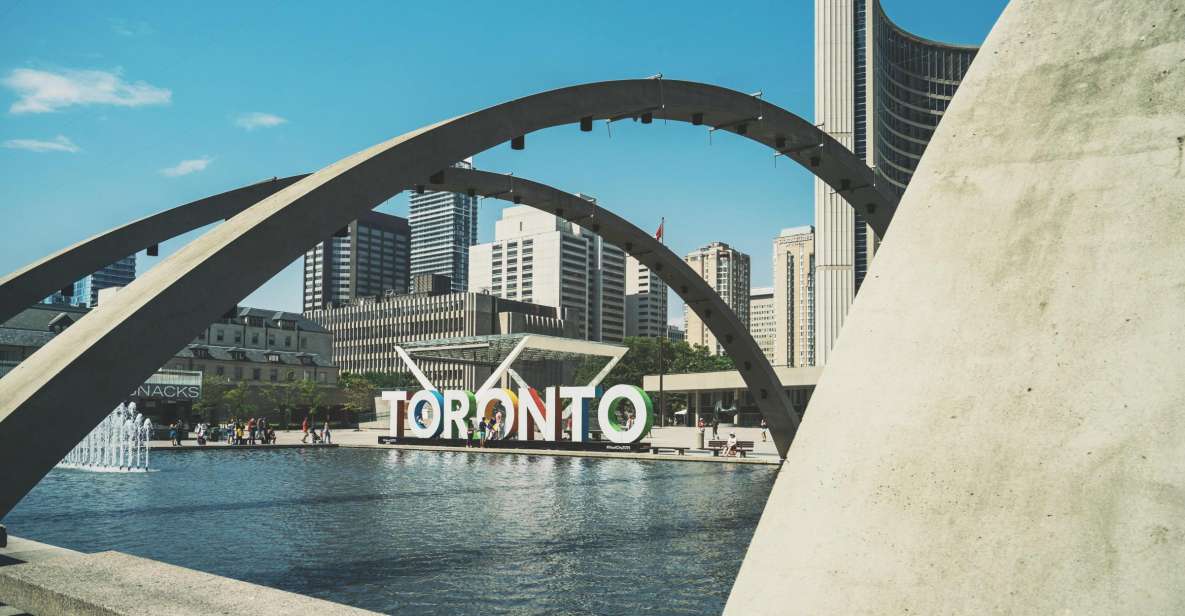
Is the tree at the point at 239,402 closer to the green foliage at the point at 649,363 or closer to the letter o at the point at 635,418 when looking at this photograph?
the letter o at the point at 635,418

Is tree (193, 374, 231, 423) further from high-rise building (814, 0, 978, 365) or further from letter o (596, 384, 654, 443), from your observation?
high-rise building (814, 0, 978, 365)

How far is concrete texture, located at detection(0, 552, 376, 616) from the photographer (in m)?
5.42

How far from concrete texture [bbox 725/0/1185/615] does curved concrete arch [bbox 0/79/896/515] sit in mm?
5931

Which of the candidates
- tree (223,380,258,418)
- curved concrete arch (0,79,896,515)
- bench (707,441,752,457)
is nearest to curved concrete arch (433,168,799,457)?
bench (707,441,752,457)

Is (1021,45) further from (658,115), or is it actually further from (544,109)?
(658,115)

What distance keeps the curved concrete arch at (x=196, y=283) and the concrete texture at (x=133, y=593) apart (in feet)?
3.66

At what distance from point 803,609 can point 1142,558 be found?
1.15m

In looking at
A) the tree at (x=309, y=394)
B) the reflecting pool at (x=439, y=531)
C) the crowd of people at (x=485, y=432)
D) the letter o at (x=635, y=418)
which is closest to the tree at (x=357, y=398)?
the tree at (x=309, y=394)

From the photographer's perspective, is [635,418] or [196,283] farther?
[635,418]

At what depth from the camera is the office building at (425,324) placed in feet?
454

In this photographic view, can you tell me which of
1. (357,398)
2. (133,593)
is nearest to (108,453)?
(133,593)

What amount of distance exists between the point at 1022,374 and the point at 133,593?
5299 mm

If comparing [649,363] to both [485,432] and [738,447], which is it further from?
[738,447]

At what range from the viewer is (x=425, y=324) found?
5694 inches
